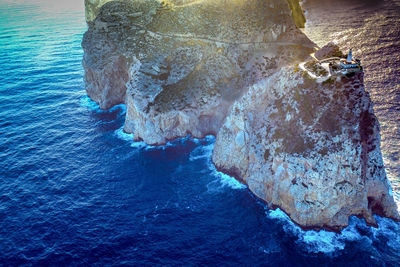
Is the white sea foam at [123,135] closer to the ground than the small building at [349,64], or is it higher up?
closer to the ground

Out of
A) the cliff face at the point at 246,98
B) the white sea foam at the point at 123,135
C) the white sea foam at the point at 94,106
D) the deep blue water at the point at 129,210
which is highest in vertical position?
the cliff face at the point at 246,98

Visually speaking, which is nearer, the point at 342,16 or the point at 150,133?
→ the point at 150,133

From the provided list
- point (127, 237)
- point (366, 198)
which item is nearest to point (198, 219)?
point (127, 237)

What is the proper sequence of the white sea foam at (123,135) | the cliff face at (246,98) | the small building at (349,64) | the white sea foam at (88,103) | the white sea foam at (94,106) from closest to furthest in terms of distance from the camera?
the small building at (349,64) < the cliff face at (246,98) < the white sea foam at (123,135) < the white sea foam at (94,106) < the white sea foam at (88,103)

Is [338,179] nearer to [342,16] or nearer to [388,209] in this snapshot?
[388,209]

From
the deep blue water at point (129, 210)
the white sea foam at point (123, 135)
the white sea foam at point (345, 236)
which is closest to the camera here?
the white sea foam at point (345, 236)

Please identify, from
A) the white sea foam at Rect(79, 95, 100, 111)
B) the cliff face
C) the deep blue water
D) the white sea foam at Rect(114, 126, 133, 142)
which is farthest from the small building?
the white sea foam at Rect(79, 95, 100, 111)

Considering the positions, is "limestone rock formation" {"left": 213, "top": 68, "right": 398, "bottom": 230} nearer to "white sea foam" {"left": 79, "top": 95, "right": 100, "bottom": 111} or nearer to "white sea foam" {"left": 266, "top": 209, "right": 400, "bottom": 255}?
"white sea foam" {"left": 266, "top": 209, "right": 400, "bottom": 255}

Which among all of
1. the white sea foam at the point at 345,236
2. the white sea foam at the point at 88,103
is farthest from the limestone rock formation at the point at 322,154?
the white sea foam at the point at 88,103

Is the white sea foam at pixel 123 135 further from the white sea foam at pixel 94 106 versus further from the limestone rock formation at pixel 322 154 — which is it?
the limestone rock formation at pixel 322 154
